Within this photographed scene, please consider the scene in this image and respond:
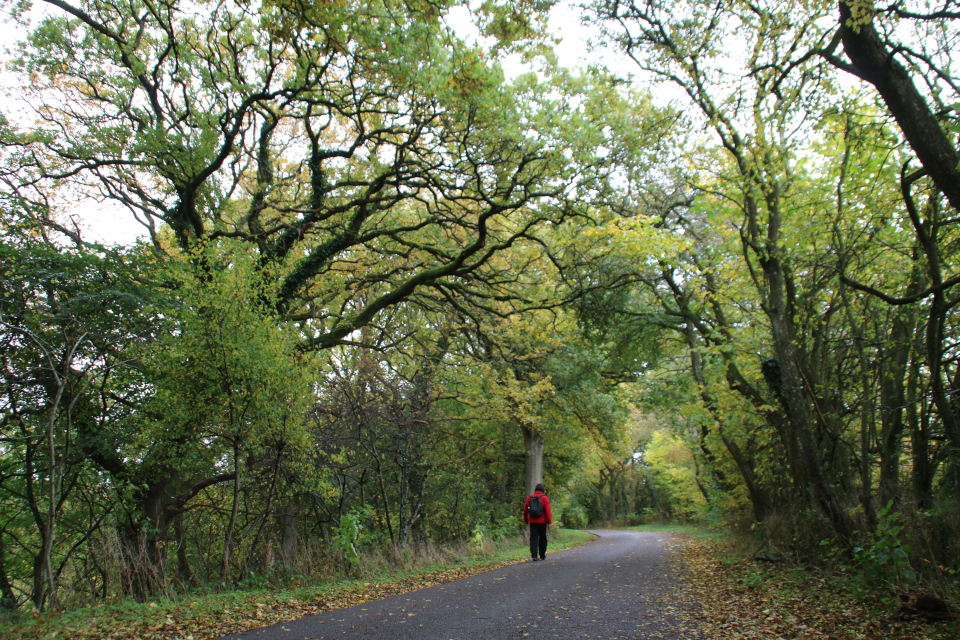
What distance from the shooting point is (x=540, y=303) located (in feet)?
37.3

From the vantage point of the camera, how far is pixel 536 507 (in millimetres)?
10539

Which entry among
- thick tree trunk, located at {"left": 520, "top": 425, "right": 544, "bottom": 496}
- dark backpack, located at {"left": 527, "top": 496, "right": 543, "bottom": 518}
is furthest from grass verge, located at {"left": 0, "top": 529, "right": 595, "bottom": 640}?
thick tree trunk, located at {"left": 520, "top": 425, "right": 544, "bottom": 496}

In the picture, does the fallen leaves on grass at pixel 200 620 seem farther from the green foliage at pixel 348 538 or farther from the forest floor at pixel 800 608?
the forest floor at pixel 800 608

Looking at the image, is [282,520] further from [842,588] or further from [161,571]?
[842,588]

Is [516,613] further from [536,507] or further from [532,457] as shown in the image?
[532,457]

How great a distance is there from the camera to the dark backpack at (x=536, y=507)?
1052cm

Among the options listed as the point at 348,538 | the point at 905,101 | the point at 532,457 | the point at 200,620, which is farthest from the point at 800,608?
the point at 532,457

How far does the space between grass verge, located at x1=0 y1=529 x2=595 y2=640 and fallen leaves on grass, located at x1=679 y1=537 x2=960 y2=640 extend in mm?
4074

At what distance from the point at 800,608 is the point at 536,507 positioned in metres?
5.90

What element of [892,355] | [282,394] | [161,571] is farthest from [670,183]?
[161,571]

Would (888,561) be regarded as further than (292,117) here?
No

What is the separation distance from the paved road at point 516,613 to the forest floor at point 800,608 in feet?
1.45

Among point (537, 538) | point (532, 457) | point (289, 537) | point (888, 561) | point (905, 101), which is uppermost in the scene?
point (905, 101)

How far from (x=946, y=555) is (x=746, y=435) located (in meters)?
6.25
